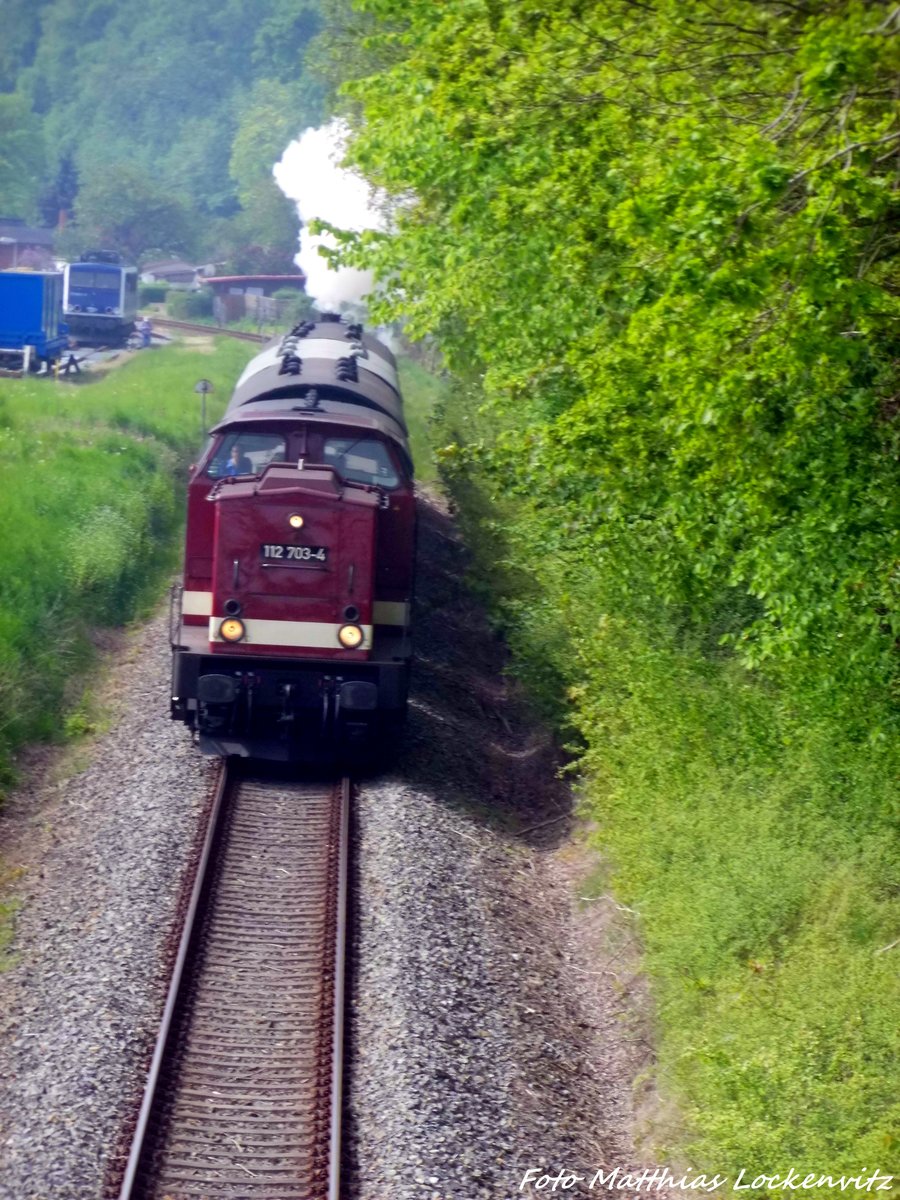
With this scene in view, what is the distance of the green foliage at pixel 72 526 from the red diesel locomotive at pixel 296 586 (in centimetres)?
234

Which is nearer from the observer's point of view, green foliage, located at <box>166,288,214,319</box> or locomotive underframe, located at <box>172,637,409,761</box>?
locomotive underframe, located at <box>172,637,409,761</box>

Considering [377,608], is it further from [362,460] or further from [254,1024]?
[254,1024]

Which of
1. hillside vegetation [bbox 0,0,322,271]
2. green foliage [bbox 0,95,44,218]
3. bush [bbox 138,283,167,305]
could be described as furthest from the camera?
green foliage [bbox 0,95,44,218]

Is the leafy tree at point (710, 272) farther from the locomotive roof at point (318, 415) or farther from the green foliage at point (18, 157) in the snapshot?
the green foliage at point (18, 157)

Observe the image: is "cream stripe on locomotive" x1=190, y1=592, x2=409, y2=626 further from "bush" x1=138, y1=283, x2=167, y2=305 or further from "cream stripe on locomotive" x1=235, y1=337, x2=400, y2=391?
"bush" x1=138, y1=283, x2=167, y2=305

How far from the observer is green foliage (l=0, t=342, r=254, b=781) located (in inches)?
586

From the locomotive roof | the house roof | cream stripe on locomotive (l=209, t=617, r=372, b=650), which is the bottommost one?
cream stripe on locomotive (l=209, t=617, r=372, b=650)

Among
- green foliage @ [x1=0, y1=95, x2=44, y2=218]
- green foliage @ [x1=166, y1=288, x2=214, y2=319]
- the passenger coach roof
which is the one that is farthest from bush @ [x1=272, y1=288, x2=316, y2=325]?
green foliage @ [x1=0, y1=95, x2=44, y2=218]

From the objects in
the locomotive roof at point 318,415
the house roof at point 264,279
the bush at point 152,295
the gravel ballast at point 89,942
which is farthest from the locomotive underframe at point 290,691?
the bush at point 152,295

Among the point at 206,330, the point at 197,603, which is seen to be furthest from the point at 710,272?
the point at 206,330

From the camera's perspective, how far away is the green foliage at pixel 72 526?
14875 millimetres

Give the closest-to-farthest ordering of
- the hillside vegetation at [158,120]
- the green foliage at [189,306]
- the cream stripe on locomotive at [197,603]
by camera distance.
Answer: the cream stripe on locomotive at [197,603] → the green foliage at [189,306] → the hillside vegetation at [158,120]

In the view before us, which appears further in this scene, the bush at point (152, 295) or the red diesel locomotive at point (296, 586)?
the bush at point (152, 295)

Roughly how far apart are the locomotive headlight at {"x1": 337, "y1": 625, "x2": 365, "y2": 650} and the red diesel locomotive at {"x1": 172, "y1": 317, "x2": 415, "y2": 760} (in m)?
0.01
